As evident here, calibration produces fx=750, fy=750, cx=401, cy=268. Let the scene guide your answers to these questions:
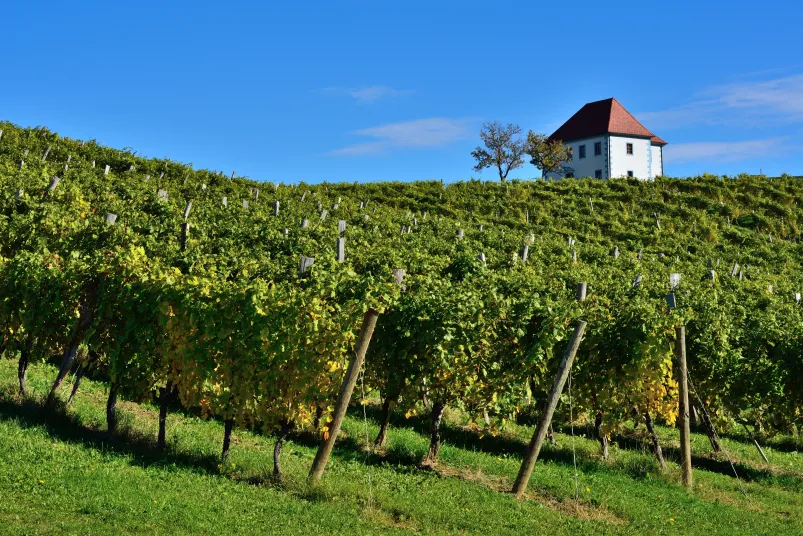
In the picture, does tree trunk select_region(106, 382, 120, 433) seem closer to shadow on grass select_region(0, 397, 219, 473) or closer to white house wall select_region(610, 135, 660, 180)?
shadow on grass select_region(0, 397, 219, 473)

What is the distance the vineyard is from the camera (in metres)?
9.64

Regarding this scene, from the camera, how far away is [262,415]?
31.4 ft

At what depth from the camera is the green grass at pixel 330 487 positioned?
7582 mm

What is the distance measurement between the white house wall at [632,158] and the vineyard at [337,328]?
1784 inches

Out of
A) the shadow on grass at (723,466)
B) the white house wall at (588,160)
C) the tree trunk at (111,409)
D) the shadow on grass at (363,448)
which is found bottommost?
the shadow on grass at (723,466)

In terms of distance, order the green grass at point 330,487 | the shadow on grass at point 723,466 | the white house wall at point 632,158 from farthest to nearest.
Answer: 1. the white house wall at point 632,158
2. the shadow on grass at point 723,466
3. the green grass at point 330,487

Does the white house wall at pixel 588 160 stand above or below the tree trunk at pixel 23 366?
above

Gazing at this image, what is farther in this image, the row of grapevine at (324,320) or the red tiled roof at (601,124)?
the red tiled roof at (601,124)

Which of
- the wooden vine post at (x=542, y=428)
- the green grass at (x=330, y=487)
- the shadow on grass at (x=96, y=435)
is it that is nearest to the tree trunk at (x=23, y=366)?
the green grass at (x=330, y=487)

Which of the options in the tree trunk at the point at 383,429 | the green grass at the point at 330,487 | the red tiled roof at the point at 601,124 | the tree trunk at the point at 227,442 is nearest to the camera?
the green grass at the point at 330,487

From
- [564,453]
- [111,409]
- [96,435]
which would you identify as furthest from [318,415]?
[564,453]

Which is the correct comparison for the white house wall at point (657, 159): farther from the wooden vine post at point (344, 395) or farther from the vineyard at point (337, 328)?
the wooden vine post at point (344, 395)

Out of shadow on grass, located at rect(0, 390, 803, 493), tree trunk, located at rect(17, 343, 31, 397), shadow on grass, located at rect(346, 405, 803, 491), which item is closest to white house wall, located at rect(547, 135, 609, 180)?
shadow on grass, located at rect(346, 405, 803, 491)

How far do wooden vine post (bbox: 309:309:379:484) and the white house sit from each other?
61.7 m
